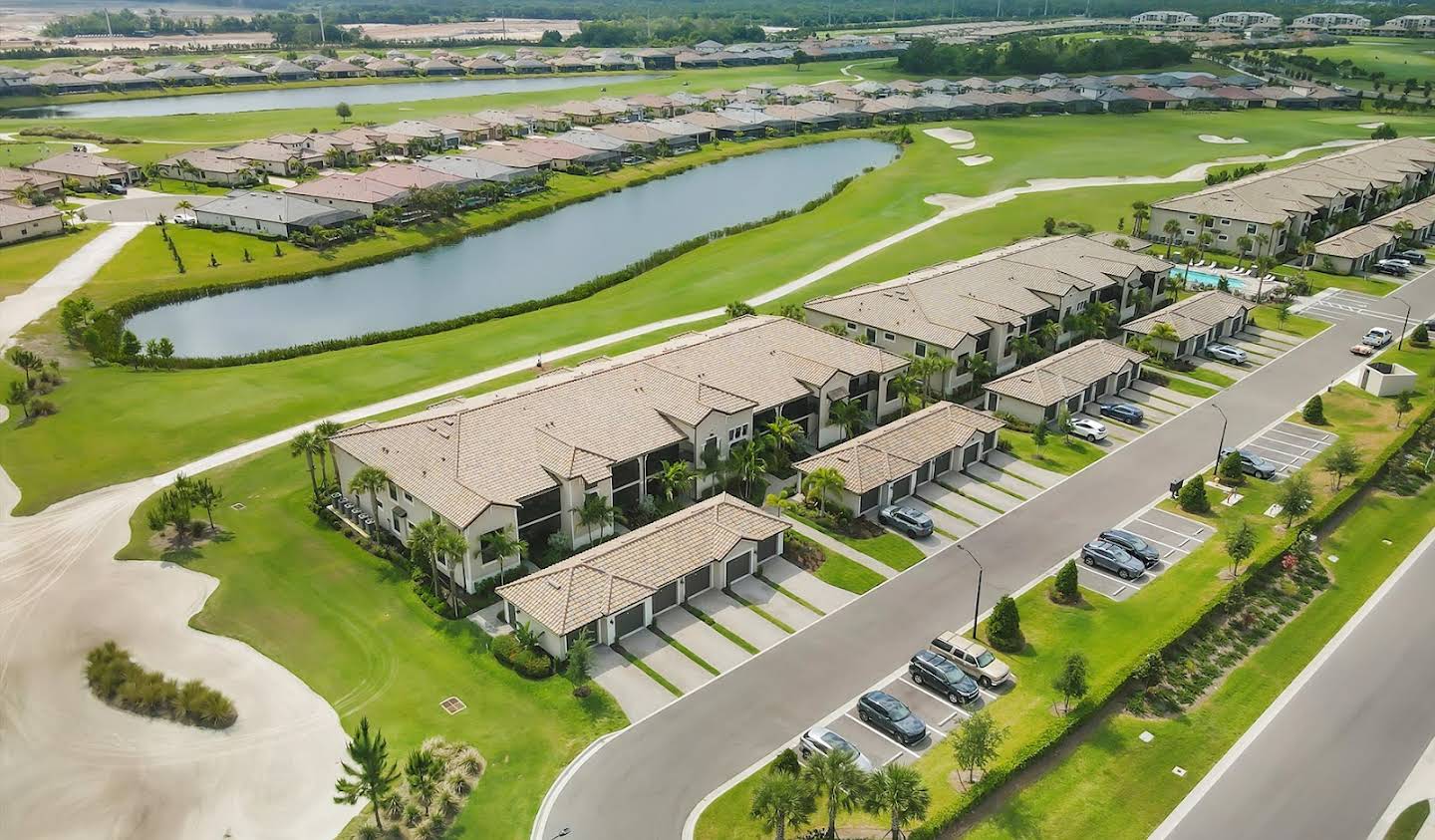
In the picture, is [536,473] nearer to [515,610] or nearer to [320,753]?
[515,610]

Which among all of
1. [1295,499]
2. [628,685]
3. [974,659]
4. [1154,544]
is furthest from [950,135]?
[628,685]

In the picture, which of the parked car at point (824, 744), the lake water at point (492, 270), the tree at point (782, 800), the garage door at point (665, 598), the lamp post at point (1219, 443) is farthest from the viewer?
the lake water at point (492, 270)

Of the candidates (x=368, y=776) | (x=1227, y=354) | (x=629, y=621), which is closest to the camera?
(x=368, y=776)

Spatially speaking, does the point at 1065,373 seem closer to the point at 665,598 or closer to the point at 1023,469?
the point at 1023,469

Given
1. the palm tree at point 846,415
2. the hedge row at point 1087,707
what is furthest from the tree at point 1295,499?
the palm tree at point 846,415

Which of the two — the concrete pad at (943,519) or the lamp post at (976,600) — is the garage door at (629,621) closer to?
the lamp post at (976,600)
